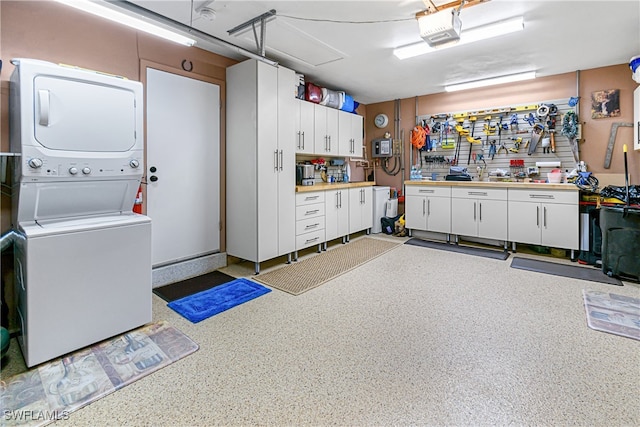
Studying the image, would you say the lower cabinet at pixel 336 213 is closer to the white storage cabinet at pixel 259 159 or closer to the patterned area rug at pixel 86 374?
the white storage cabinet at pixel 259 159

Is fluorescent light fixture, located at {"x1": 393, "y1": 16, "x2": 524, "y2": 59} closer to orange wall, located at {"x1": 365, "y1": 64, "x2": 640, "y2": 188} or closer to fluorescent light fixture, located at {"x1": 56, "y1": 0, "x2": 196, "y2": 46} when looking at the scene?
orange wall, located at {"x1": 365, "y1": 64, "x2": 640, "y2": 188}

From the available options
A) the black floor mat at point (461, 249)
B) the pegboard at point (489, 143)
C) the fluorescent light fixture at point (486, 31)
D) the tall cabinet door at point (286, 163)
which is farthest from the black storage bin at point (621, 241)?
the tall cabinet door at point (286, 163)

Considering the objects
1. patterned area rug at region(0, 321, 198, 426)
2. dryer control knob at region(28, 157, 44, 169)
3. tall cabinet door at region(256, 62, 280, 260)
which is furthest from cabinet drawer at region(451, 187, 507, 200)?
dryer control knob at region(28, 157, 44, 169)

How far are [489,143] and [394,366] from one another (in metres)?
4.65

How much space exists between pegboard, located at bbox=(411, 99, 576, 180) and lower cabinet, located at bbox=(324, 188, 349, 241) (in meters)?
1.92

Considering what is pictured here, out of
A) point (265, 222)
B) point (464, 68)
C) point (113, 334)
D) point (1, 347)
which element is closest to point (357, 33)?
point (464, 68)

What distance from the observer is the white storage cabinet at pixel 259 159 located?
3.71 m

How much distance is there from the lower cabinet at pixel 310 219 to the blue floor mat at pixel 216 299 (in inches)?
44.7

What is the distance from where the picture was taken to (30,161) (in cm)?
200

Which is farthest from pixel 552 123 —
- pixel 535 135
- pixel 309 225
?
pixel 309 225

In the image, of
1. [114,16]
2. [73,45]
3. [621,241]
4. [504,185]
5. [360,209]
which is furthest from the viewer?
[360,209]

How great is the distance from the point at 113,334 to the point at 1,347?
1.95 ft

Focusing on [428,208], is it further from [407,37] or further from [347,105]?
[407,37]

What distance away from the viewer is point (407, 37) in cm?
346
